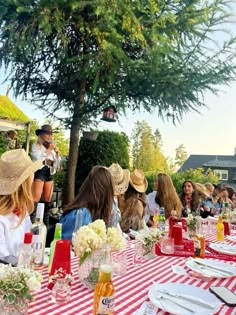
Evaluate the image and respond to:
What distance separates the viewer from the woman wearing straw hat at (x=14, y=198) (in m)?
1.92

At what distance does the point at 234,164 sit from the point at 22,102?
32.5 metres

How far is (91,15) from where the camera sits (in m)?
7.73

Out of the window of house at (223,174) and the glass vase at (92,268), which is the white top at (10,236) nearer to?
the glass vase at (92,268)

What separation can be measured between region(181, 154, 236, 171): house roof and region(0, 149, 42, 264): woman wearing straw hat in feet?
124

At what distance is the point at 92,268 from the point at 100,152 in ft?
25.7

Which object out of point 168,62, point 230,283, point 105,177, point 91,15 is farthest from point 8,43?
point 230,283

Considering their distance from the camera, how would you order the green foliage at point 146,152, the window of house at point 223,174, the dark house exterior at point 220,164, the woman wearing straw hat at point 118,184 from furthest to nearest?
the window of house at point 223,174 < the dark house exterior at point 220,164 < the green foliage at point 146,152 < the woman wearing straw hat at point 118,184

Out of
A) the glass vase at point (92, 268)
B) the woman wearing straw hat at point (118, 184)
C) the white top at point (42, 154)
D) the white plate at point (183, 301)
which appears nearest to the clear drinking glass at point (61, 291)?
the glass vase at point (92, 268)

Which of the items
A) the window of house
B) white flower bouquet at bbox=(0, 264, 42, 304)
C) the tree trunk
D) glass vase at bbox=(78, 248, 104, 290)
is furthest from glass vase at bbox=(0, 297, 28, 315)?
the window of house

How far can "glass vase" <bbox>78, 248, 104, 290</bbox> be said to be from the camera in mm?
1528

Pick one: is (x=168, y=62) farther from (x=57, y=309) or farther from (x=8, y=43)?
(x=57, y=309)

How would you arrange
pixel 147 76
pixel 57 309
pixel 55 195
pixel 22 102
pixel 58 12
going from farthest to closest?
pixel 22 102, pixel 55 195, pixel 147 76, pixel 58 12, pixel 57 309

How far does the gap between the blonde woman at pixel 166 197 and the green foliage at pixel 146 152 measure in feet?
55.5

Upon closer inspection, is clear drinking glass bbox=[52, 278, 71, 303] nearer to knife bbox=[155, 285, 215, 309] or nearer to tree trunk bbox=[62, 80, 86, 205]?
knife bbox=[155, 285, 215, 309]
